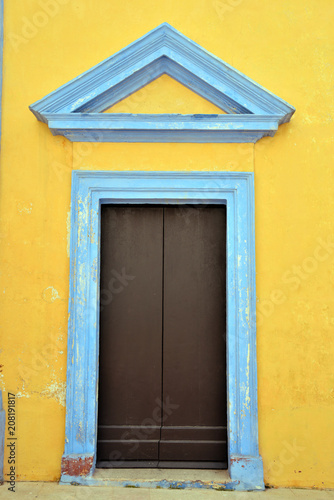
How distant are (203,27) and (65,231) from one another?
2.25 meters

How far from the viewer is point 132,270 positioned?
4.38 meters

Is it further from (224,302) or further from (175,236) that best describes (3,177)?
(224,302)

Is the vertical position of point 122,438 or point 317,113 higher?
point 317,113

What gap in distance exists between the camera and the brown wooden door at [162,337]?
166 inches

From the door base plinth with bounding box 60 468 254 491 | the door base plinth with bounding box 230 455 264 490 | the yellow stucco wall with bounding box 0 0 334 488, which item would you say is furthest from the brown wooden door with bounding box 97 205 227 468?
the yellow stucco wall with bounding box 0 0 334 488

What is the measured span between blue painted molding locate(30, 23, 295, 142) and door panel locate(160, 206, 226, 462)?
739mm

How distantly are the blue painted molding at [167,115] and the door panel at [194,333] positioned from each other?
2.43ft

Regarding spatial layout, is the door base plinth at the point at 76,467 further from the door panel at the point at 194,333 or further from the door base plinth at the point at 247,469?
the door base plinth at the point at 247,469

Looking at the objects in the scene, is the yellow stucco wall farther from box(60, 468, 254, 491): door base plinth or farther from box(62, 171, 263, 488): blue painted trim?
box(60, 468, 254, 491): door base plinth

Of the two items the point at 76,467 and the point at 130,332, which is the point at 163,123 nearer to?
the point at 130,332

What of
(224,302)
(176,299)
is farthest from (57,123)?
(224,302)

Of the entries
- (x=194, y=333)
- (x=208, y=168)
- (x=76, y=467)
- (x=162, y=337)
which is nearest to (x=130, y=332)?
(x=162, y=337)

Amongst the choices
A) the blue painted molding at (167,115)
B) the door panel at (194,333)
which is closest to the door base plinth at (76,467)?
the door panel at (194,333)

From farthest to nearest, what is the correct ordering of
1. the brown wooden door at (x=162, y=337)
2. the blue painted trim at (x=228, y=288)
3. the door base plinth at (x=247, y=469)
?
the brown wooden door at (x=162, y=337)
the blue painted trim at (x=228, y=288)
the door base plinth at (x=247, y=469)
